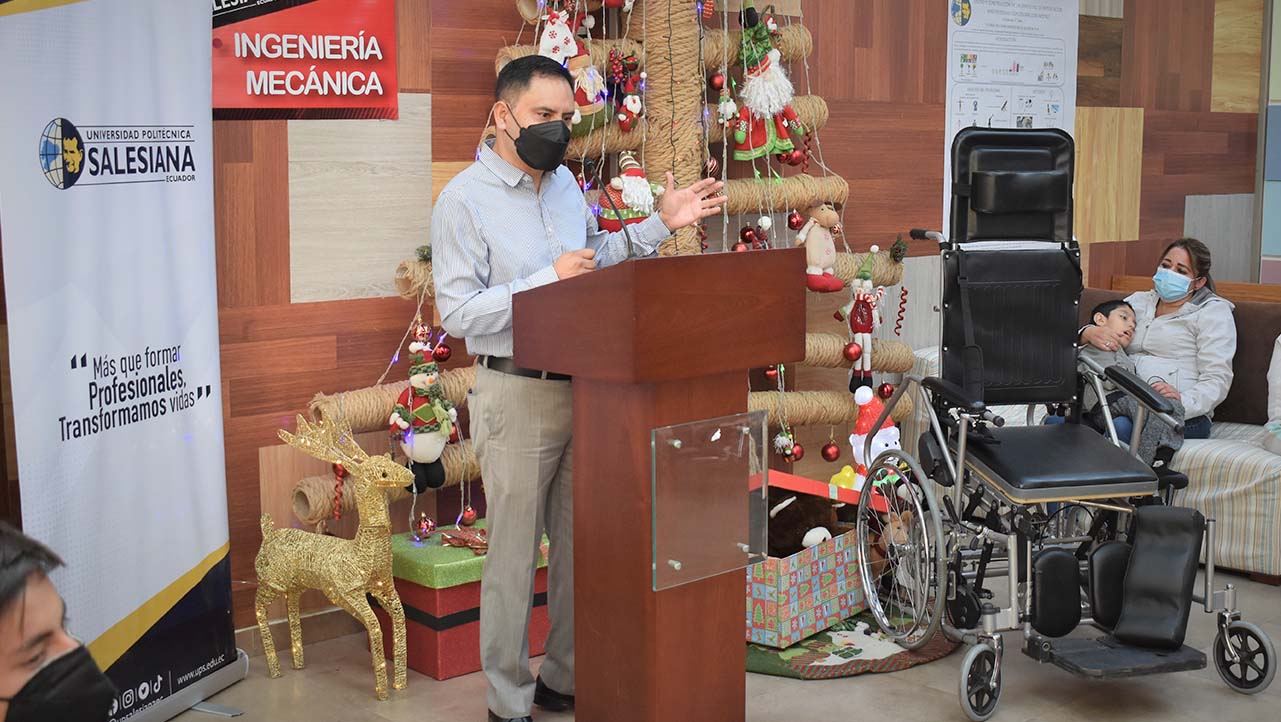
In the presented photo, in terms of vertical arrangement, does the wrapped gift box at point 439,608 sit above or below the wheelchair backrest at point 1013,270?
below

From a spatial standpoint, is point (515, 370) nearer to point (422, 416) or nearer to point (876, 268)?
point (422, 416)

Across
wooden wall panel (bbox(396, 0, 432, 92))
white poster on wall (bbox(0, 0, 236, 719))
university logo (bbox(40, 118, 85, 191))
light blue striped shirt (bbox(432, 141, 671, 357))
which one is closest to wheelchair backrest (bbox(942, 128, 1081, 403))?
light blue striped shirt (bbox(432, 141, 671, 357))

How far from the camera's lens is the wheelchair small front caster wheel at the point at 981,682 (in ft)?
11.2

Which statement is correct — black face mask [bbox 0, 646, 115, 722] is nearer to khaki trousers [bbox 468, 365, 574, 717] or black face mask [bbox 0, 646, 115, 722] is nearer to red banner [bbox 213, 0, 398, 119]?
khaki trousers [bbox 468, 365, 574, 717]

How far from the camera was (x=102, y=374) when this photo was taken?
3137mm

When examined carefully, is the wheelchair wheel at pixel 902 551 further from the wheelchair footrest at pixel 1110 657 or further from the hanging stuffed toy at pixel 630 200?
the hanging stuffed toy at pixel 630 200

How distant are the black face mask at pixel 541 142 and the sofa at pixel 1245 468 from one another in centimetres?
199

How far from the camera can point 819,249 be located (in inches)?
187

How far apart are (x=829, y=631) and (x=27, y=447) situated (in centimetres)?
233

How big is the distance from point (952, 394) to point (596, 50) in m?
1.54

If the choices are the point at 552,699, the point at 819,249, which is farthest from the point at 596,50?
the point at 552,699

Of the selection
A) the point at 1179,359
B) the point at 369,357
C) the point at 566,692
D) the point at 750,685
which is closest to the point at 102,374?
the point at 369,357

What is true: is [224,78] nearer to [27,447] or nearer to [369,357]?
[369,357]

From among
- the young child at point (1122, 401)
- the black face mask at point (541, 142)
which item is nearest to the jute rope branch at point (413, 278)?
the black face mask at point (541, 142)
